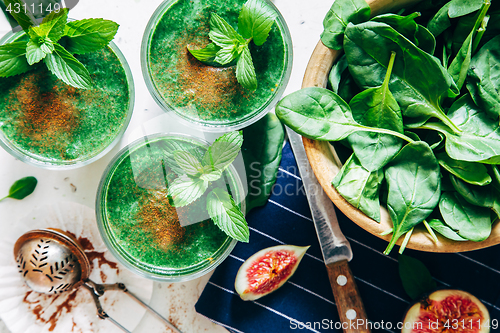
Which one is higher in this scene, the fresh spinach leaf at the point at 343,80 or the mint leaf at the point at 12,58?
the fresh spinach leaf at the point at 343,80

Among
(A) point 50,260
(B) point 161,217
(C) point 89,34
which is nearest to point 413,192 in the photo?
(B) point 161,217

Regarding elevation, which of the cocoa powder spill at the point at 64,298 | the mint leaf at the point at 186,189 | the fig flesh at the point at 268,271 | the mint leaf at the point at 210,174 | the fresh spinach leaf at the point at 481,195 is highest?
the fresh spinach leaf at the point at 481,195

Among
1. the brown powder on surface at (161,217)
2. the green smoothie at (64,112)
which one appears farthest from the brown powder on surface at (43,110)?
the brown powder on surface at (161,217)

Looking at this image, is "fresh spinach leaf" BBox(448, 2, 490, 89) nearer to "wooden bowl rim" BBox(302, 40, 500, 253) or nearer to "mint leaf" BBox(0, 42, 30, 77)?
"wooden bowl rim" BBox(302, 40, 500, 253)

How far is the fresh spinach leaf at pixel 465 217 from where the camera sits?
0.90m

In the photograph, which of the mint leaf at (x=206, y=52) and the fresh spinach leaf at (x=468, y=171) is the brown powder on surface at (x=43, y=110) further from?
the fresh spinach leaf at (x=468, y=171)

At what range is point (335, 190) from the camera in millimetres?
945

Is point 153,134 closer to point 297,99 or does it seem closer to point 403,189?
point 297,99

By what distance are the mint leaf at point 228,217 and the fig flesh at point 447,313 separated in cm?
70

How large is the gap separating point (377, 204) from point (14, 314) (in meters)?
1.37

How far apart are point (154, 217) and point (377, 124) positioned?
0.75 meters

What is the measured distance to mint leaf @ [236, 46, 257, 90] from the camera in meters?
1.06

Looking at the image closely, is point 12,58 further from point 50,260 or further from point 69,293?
point 69,293

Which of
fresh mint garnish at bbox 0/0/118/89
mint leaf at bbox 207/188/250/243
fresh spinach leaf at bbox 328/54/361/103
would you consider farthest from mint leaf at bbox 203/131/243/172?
fresh mint garnish at bbox 0/0/118/89
